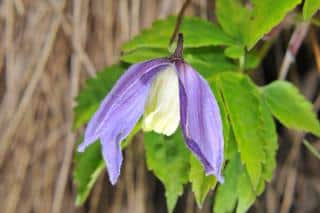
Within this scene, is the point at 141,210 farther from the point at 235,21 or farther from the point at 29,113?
the point at 235,21

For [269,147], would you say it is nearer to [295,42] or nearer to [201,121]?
[201,121]

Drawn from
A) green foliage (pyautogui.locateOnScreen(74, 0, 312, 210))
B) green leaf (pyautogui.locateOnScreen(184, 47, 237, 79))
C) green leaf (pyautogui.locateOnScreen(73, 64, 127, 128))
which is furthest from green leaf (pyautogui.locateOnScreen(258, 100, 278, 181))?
green leaf (pyautogui.locateOnScreen(73, 64, 127, 128))

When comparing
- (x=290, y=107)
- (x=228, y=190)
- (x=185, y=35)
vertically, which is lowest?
(x=228, y=190)

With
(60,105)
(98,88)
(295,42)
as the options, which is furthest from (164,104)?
(60,105)

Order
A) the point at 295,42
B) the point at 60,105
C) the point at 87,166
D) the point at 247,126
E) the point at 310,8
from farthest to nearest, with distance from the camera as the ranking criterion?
the point at 60,105, the point at 295,42, the point at 87,166, the point at 247,126, the point at 310,8

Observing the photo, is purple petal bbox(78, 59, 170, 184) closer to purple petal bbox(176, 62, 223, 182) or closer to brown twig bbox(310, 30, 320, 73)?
purple petal bbox(176, 62, 223, 182)

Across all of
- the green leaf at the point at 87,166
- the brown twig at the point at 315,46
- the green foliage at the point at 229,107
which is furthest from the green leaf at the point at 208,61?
the brown twig at the point at 315,46

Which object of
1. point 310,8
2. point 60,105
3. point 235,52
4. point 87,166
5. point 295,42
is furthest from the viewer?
point 60,105
